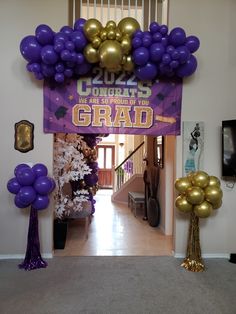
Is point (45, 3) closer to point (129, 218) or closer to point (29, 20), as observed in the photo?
point (29, 20)

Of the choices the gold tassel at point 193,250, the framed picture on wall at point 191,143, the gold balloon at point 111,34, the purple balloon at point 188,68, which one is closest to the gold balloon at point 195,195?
the gold tassel at point 193,250

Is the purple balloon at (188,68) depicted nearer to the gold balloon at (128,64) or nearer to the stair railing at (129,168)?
the gold balloon at (128,64)

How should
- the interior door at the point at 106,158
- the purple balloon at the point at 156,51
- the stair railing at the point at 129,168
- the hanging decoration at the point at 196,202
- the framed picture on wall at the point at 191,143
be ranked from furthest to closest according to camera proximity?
the interior door at the point at 106,158 → the stair railing at the point at 129,168 → the framed picture on wall at the point at 191,143 → the hanging decoration at the point at 196,202 → the purple balloon at the point at 156,51

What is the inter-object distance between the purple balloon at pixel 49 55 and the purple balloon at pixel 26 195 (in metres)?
1.49

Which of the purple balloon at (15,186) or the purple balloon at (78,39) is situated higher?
the purple balloon at (78,39)

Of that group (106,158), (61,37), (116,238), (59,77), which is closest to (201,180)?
(116,238)

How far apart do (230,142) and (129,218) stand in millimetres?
3383

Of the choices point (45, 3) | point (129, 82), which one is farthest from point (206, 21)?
point (45, 3)

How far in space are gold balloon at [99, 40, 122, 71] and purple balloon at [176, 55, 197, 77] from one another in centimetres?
83

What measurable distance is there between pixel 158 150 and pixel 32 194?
117 inches

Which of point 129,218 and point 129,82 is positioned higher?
point 129,82

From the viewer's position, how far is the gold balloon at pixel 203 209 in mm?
3383

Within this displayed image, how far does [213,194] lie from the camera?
3.37 m

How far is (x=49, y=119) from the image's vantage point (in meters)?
3.69
